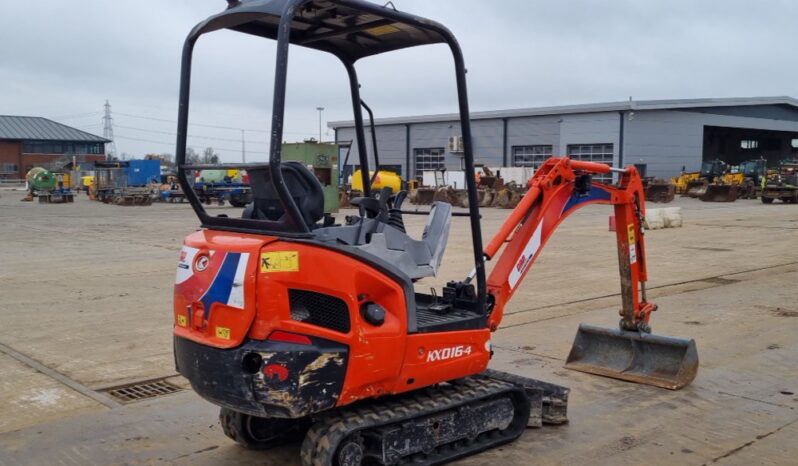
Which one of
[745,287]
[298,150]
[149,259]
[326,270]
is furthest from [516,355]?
[298,150]

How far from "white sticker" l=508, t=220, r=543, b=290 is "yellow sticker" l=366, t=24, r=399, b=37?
6.24 ft

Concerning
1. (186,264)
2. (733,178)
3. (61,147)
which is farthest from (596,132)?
(61,147)

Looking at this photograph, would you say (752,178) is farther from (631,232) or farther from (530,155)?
(631,232)

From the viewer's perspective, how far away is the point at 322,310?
12.8ft

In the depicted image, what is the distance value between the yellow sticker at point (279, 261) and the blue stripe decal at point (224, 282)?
6.6 inches

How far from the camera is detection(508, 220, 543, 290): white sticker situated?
17.9 ft

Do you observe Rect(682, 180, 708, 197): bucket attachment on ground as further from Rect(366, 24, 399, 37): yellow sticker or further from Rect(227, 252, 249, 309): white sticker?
Rect(227, 252, 249, 309): white sticker

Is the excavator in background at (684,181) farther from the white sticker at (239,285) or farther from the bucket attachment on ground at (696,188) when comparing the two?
the white sticker at (239,285)

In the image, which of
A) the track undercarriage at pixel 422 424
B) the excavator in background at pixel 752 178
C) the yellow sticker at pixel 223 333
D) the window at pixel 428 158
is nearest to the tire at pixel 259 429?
the track undercarriage at pixel 422 424

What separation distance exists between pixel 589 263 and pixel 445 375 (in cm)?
1064

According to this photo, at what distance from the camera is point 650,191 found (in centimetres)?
4088

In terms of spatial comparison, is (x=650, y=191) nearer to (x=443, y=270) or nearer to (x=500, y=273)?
(x=443, y=270)

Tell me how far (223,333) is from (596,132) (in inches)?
1842

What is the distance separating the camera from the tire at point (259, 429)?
15.7 ft
